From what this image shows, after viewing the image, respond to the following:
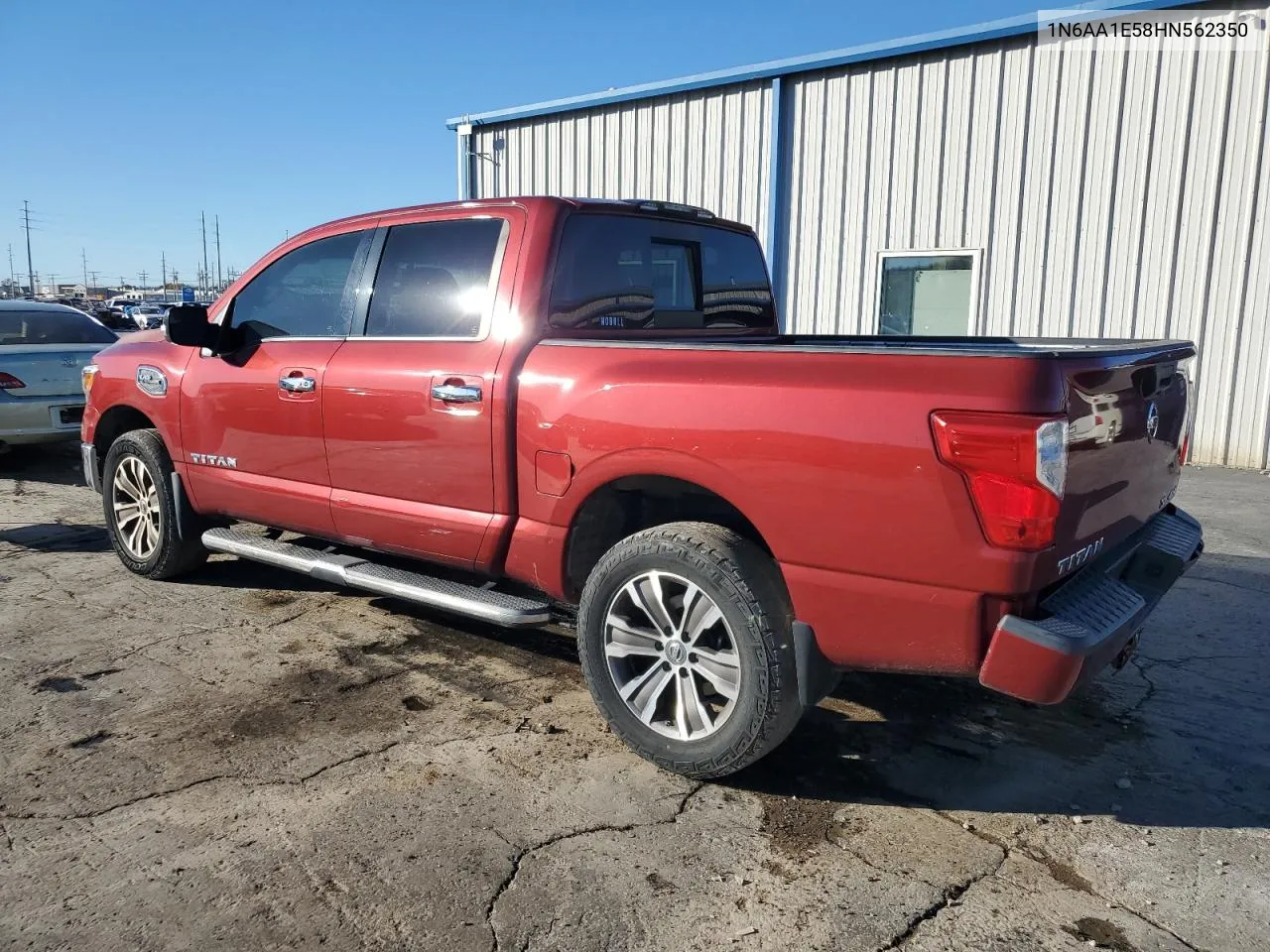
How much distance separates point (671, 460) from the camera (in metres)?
3.04

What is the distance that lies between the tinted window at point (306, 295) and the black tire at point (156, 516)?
3.10 feet

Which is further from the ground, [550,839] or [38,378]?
[38,378]

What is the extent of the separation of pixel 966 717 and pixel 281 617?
3.26m

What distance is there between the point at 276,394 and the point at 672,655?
245 centimetres

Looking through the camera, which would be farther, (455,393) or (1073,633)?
(455,393)

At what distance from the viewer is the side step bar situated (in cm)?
352

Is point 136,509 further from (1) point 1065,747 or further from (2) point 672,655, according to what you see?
(1) point 1065,747

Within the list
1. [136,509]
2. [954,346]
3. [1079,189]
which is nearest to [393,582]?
[136,509]

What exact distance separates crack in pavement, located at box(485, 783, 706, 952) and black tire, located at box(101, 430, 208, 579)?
3.23 metres

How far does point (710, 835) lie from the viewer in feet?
9.14

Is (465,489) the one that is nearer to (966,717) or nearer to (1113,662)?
(966,717)

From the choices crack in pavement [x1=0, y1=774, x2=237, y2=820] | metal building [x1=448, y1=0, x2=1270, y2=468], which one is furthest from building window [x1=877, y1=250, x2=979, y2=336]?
crack in pavement [x1=0, y1=774, x2=237, y2=820]

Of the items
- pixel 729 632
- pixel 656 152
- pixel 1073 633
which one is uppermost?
pixel 656 152

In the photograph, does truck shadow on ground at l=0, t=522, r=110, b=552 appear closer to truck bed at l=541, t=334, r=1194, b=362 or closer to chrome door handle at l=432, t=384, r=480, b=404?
chrome door handle at l=432, t=384, r=480, b=404
